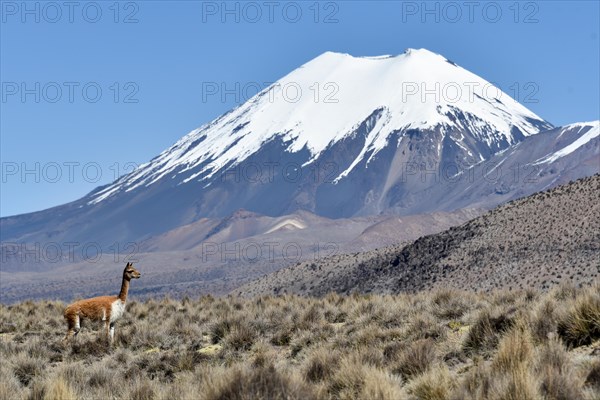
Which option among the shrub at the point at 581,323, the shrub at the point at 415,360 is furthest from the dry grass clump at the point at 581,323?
the shrub at the point at 415,360

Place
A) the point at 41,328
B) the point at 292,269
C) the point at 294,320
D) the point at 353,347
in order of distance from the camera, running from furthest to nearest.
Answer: the point at 292,269
the point at 41,328
the point at 294,320
the point at 353,347

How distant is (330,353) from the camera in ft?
45.5

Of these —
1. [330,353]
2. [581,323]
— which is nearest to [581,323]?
[581,323]

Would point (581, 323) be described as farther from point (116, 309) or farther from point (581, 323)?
point (116, 309)

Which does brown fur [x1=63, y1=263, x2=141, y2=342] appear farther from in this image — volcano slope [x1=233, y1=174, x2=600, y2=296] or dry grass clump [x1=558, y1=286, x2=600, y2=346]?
volcano slope [x1=233, y1=174, x2=600, y2=296]

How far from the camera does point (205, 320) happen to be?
2398 cm

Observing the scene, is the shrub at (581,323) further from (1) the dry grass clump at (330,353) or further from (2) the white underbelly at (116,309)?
(2) the white underbelly at (116,309)

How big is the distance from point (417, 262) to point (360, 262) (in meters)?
15.5

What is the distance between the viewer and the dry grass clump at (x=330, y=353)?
10328 mm

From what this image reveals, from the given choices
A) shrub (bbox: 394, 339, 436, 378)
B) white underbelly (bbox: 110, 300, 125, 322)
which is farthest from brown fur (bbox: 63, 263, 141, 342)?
shrub (bbox: 394, 339, 436, 378)

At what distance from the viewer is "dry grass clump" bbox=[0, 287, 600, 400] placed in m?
10.3

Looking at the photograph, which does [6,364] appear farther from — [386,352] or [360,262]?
[360,262]

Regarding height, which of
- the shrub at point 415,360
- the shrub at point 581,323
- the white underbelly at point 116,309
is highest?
the white underbelly at point 116,309

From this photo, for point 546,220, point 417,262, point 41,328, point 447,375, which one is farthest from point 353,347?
point 417,262
